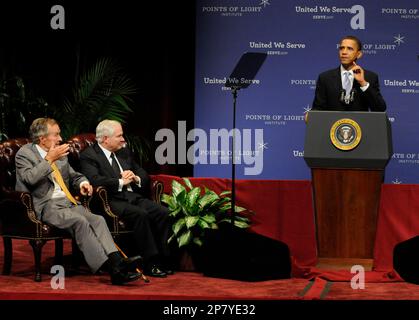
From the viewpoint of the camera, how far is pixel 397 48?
27.7 ft

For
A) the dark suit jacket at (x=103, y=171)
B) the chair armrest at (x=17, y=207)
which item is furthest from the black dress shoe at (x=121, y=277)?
the dark suit jacket at (x=103, y=171)

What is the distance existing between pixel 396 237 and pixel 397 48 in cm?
283

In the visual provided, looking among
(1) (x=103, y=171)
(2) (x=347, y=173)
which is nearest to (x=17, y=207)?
(1) (x=103, y=171)

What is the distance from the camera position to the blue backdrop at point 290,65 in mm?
8422

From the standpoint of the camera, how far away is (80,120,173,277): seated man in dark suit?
5965 mm

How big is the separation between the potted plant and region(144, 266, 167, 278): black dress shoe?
0.96ft

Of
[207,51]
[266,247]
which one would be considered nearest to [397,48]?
[207,51]

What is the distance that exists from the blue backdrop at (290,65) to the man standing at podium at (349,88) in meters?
2.24

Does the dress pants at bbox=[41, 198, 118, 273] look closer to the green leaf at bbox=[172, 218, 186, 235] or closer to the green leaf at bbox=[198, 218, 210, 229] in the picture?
the green leaf at bbox=[172, 218, 186, 235]

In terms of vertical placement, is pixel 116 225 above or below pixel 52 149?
below

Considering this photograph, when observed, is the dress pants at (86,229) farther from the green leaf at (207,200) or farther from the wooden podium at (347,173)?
the wooden podium at (347,173)

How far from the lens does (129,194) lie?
621 cm
